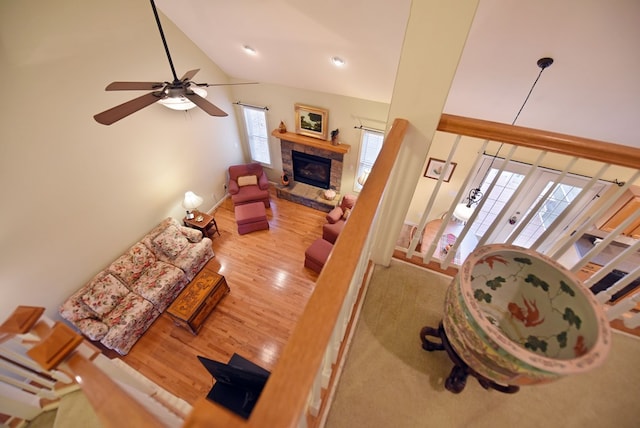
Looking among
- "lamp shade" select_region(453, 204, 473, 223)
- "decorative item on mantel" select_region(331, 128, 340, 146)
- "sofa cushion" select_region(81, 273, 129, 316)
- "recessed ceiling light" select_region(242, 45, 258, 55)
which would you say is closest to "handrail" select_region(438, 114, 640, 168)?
"lamp shade" select_region(453, 204, 473, 223)

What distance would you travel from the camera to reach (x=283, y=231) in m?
5.36

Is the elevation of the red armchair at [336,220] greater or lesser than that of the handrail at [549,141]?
lesser

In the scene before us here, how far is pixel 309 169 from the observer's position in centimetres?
612

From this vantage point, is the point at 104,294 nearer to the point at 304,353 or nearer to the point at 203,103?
the point at 203,103

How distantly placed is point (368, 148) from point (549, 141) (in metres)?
4.31

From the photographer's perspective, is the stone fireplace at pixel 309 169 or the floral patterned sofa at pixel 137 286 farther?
the stone fireplace at pixel 309 169

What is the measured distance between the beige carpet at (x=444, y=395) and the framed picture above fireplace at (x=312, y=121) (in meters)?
4.61

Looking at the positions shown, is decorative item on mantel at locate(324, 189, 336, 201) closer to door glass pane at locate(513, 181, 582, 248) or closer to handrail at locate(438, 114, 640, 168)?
door glass pane at locate(513, 181, 582, 248)

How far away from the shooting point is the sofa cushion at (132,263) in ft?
12.5

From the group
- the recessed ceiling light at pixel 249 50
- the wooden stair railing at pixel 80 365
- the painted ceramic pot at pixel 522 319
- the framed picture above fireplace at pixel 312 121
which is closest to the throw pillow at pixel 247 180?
the framed picture above fireplace at pixel 312 121

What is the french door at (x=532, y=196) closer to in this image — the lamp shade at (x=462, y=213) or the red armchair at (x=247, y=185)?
the lamp shade at (x=462, y=213)

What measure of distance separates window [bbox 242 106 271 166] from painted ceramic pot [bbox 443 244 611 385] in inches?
225

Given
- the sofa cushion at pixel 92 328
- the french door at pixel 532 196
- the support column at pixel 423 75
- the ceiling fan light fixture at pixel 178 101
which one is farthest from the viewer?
the french door at pixel 532 196

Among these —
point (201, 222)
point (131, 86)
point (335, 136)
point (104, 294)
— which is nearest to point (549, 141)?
point (131, 86)
